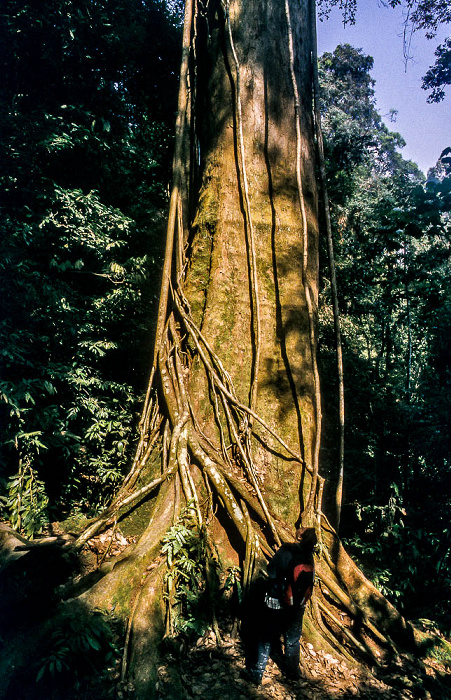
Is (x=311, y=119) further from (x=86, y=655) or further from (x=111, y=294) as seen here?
(x=86, y=655)

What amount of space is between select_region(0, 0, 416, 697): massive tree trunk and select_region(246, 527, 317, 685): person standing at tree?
213mm

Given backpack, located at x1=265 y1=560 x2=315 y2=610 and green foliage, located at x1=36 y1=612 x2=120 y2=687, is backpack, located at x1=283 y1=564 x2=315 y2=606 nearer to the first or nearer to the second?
backpack, located at x1=265 y1=560 x2=315 y2=610

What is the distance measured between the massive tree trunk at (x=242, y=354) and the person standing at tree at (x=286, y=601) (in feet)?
0.70

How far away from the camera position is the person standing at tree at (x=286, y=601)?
2.40 metres

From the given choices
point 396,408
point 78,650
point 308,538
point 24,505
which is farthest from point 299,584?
point 396,408

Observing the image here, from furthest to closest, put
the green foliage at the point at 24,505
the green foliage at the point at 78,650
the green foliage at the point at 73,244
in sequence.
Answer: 1. the green foliage at the point at 73,244
2. the green foliage at the point at 24,505
3. the green foliage at the point at 78,650

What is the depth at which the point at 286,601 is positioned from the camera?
7.82ft

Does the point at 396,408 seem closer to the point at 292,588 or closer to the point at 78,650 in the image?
the point at 292,588

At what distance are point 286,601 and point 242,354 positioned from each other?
175 centimetres

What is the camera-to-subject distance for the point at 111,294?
18.6 feet

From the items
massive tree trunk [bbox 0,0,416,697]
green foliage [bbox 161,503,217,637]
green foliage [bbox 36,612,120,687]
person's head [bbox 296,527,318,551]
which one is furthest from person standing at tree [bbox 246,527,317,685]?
green foliage [bbox 36,612,120,687]

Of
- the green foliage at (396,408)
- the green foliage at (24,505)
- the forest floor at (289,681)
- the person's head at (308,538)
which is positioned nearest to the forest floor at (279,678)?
the forest floor at (289,681)

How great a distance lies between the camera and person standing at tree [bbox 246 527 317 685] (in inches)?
94.3

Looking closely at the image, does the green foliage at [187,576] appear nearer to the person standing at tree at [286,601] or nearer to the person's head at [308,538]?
the person standing at tree at [286,601]
